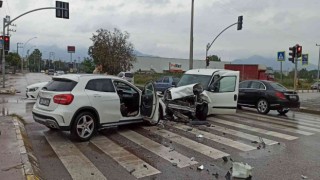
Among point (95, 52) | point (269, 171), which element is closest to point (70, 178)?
point (269, 171)

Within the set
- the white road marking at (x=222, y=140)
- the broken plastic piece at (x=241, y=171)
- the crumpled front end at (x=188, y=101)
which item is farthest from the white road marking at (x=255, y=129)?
the broken plastic piece at (x=241, y=171)

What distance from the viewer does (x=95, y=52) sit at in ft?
190

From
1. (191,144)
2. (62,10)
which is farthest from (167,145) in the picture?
(62,10)

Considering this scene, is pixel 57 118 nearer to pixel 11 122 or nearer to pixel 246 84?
pixel 11 122

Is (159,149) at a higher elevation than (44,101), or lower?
lower

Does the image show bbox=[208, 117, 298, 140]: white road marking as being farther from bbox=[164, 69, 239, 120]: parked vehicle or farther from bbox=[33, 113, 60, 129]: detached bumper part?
bbox=[33, 113, 60, 129]: detached bumper part

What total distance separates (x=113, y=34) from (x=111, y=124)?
5046 centimetres

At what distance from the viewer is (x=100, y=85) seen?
9148 millimetres

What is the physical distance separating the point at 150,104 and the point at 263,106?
7.77 m

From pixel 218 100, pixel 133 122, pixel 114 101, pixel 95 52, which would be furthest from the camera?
pixel 95 52

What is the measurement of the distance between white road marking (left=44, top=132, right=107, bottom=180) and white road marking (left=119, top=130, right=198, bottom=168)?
4.90ft

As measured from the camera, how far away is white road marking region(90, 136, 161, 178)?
248 inches

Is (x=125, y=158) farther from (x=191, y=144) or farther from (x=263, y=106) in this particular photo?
(x=263, y=106)

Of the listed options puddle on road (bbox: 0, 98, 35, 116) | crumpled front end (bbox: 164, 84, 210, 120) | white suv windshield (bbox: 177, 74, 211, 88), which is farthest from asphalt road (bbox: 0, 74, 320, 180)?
puddle on road (bbox: 0, 98, 35, 116)
